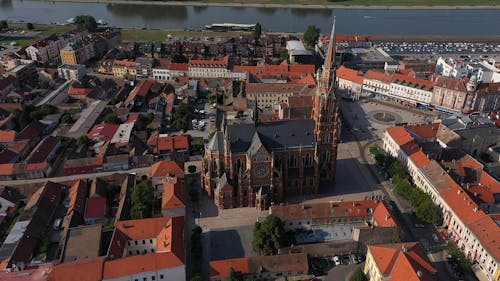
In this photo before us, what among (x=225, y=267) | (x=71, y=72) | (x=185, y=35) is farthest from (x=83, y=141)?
(x=185, y=35)

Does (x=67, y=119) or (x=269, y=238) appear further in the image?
(x=67, y=119)

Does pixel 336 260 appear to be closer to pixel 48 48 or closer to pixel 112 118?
pixel 112 118

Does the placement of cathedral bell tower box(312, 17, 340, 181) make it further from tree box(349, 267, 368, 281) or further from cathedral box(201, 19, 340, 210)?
tree box(349, 267, 368, 281)

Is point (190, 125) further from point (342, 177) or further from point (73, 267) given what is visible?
point (73, 267)

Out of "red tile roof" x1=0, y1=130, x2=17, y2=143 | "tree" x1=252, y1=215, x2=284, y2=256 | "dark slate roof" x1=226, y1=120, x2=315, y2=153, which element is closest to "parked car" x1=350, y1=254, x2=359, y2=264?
"tree" x1=252, y1=215, x2=284, y2=256

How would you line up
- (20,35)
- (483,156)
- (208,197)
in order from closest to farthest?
(208,197) → (483,156) → (20,35)

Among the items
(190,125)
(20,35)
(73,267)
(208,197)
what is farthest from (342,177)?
(20,35)

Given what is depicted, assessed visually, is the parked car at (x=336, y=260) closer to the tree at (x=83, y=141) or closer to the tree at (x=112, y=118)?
the tree at (x=83, y=141)
